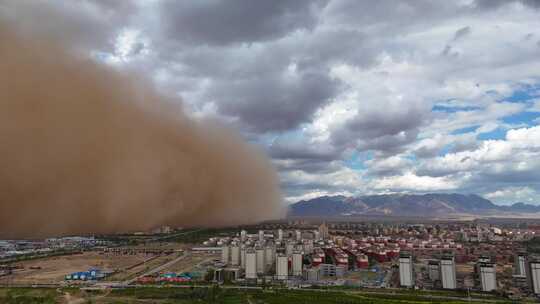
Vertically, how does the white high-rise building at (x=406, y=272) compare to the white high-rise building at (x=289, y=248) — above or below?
below

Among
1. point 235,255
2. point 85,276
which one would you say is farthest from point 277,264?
point 85,276

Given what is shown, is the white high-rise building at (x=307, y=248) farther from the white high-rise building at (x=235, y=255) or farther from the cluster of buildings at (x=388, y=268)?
the white high-rise building at (x=235, y=255)

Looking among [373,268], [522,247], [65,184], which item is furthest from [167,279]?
[522,247]

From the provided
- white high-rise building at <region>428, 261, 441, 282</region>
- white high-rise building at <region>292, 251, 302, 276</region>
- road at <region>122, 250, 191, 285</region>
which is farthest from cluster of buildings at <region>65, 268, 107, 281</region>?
white high-rise building at <region>428, 261, 441, 282</region>

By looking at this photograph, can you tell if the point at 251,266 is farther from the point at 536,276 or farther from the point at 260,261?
the point at 536,276

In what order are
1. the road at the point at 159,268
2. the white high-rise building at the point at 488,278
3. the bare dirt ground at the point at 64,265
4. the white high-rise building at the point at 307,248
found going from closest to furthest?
the white high-rise building at the point at 488,278, the road at the point at 159,268, the bare dirt ground at the point at 64,265, the white high-rise building at the point at 307,248

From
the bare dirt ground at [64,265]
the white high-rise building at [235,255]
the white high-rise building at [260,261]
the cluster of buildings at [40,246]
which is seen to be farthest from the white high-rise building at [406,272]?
the cluster of buildings at [40,246]

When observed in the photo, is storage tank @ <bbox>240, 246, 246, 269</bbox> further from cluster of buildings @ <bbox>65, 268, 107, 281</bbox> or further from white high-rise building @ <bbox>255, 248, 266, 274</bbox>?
cluster of buildings @ <bbox>65, 268, 107, 281</bbox>
